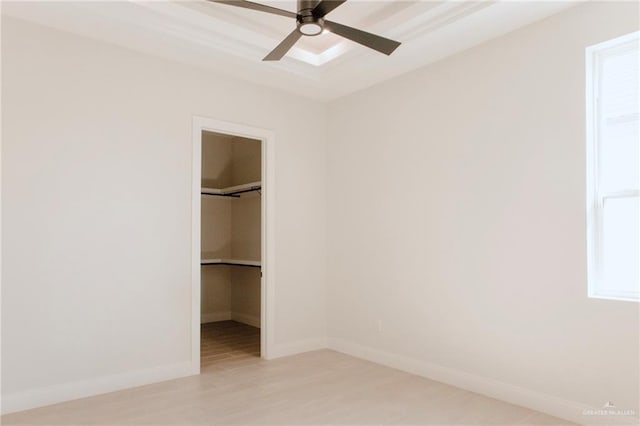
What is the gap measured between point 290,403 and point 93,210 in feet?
7.08

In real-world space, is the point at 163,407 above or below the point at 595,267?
below

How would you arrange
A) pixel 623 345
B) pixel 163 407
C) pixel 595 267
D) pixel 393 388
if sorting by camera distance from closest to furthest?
pixel 623 345, pixel 595 267, pixel 163 407, pixel 393 388

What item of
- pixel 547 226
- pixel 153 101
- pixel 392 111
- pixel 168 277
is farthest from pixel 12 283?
pixel 547 226

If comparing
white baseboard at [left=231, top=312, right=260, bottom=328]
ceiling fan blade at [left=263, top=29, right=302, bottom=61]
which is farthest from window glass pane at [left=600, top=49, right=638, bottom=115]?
white baseboard at [left=231, top=312, right=260, bottom=328]

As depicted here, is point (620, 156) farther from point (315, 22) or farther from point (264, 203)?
point (264, 203)

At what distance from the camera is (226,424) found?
2873 millimetres

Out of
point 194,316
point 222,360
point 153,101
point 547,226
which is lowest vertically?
point 222,360

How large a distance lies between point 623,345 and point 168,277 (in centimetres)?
344

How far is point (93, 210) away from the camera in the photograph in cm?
346

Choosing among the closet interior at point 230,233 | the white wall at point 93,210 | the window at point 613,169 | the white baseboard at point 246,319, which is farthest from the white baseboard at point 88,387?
the window at point 613,169

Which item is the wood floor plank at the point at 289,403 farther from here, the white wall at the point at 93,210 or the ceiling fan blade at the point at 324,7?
the ceiling fan blade at the point at 324,7

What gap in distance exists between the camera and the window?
9.31 ft

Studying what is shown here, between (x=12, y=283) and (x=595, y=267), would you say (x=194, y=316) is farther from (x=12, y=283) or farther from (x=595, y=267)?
(x=595, y=267)

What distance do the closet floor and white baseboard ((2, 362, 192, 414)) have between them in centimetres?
42
